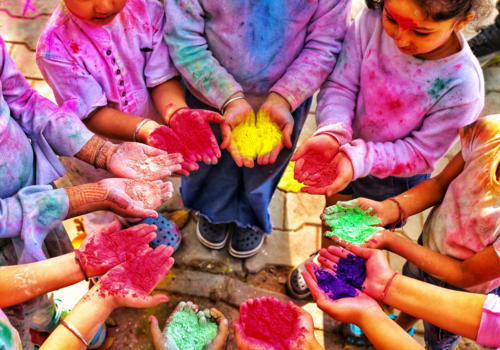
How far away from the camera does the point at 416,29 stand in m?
1.58

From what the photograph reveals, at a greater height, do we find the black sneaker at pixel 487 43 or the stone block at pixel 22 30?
the black sneaker at pixel 487 43

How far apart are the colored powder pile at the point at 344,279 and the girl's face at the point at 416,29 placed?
102 cm

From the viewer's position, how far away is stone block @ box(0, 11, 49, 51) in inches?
146

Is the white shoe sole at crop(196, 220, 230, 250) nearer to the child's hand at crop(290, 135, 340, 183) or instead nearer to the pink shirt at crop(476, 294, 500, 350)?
the child's hand at crop(290, 135, 340, 183)

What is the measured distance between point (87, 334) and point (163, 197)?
2.28ft

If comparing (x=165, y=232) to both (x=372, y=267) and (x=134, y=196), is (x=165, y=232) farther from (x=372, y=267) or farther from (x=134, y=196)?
(x=372, y=267)

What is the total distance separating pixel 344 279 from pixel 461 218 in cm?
60

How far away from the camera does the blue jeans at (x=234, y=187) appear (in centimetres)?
231

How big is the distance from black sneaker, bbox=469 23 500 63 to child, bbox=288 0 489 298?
236 cm

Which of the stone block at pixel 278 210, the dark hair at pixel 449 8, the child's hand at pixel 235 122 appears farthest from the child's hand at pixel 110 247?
the dark hair at pixel 449 8

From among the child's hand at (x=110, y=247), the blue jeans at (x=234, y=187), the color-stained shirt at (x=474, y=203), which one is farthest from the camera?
the blue jeans at (x=234, y=187)

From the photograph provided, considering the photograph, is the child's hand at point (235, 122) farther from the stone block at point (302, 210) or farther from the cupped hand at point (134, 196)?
the stone block at point (302, 210)

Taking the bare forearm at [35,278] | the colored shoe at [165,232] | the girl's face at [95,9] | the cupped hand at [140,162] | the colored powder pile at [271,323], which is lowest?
the colored shoe at [165,232]

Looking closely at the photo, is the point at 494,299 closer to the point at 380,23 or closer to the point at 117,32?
the point at 380,23
